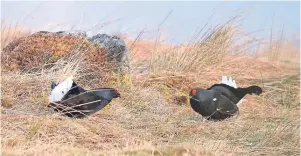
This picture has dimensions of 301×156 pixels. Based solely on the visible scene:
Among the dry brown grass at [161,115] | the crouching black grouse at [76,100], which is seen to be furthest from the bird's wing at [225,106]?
the crouching black grouse at [76,100]

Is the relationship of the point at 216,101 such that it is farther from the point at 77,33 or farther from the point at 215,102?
the point at 77,33

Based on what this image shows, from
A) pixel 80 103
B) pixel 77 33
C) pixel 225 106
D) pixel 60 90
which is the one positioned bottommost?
pixel 225 106

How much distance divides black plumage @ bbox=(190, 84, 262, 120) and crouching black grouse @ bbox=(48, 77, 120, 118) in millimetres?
796

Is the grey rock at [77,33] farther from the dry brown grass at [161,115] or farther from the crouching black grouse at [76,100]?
the crouching black grouse at [76,100]

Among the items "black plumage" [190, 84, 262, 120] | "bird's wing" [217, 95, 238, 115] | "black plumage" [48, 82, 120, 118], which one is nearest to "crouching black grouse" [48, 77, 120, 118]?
"black plumage" [48, 82, 120, 118]

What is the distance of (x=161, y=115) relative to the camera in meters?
5.84

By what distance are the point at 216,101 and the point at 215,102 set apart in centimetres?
2

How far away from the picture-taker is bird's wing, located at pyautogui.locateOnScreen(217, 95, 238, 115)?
18.7 ft

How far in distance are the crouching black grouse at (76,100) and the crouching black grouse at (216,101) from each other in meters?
0.80

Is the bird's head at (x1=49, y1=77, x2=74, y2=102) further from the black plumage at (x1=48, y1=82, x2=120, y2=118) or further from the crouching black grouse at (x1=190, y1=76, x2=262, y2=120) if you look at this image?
the crouching black grouse at (x1=190, y1=76, x2=262, y2=120)

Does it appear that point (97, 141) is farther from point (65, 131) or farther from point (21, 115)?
point (21, 115)

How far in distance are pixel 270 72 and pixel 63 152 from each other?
5.96m

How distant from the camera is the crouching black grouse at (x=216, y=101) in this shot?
18.3ft

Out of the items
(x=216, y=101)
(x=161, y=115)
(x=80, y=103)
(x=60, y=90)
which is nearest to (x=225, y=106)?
(x=216, y=101)
